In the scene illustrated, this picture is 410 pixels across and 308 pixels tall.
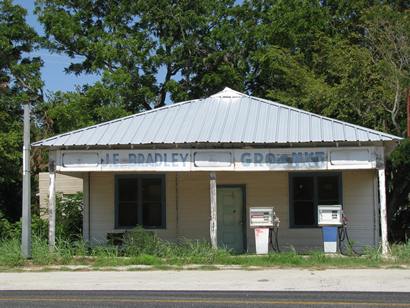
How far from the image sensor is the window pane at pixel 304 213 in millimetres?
19781

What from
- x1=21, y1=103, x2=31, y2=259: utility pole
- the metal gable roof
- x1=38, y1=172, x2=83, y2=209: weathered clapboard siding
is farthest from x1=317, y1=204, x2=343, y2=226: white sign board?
x1=38, y1=172, x2=83, y2=209: weathered clapboard siding

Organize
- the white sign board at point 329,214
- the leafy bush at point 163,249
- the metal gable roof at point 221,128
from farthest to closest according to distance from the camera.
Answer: the white sign board at point 329,214 → the metal gable roof at point 221,128 → the leafy bush at point 163,249

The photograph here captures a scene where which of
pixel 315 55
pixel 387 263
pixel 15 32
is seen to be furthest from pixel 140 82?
pixel 387 263

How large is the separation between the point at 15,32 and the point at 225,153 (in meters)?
17.4

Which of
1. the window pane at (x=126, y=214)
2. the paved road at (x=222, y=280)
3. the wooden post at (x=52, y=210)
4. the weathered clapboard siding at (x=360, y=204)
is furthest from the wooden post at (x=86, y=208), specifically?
the weathered clapboard siding at (x=360, y=204)

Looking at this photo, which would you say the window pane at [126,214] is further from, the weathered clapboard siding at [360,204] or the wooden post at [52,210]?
the weathered clapboard siding at [360,204]

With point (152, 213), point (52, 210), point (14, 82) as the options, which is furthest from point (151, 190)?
point (14, 82)

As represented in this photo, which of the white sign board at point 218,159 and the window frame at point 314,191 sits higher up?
the white sign board at point 218,159

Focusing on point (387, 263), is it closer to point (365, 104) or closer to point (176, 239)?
point (176, 239)

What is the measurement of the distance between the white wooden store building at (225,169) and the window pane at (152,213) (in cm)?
3

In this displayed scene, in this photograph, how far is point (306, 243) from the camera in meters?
19.7

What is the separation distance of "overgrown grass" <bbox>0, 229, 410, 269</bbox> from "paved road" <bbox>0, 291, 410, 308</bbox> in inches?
178

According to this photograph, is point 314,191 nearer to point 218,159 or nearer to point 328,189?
point 328,189

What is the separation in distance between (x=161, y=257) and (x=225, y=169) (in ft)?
9.48
